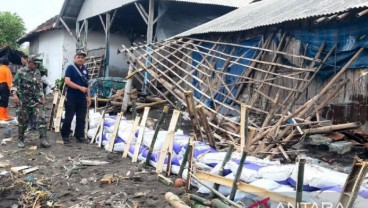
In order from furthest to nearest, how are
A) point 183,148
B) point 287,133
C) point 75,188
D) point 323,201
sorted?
point 287,133 < point 183,148 < point 75,188 < point 323,201

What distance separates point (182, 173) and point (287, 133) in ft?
6.20

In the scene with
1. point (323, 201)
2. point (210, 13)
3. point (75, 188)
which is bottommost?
point (75, 188)

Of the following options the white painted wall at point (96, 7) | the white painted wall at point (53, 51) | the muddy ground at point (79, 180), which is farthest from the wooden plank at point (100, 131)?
the white painted wall at point (53, 51)

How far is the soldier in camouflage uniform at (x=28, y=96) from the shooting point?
6543mm

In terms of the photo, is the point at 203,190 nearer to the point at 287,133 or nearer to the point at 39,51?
the point at 287,133

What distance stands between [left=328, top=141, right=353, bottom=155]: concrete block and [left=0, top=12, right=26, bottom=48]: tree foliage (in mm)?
20493

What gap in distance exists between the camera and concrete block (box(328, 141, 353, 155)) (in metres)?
5.58

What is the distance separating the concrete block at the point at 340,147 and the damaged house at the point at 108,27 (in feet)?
26.5

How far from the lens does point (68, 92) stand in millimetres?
6672

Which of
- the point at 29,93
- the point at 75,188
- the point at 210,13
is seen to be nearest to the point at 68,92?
the point at 29,93

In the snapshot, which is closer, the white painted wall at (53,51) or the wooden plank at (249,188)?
the wooden plank at (249,188)

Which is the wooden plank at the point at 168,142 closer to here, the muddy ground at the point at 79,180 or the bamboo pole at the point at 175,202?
the muddy ground at the point at 79,180

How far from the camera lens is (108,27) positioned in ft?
50.1

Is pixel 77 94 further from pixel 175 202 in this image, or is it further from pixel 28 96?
pixel 175 202
